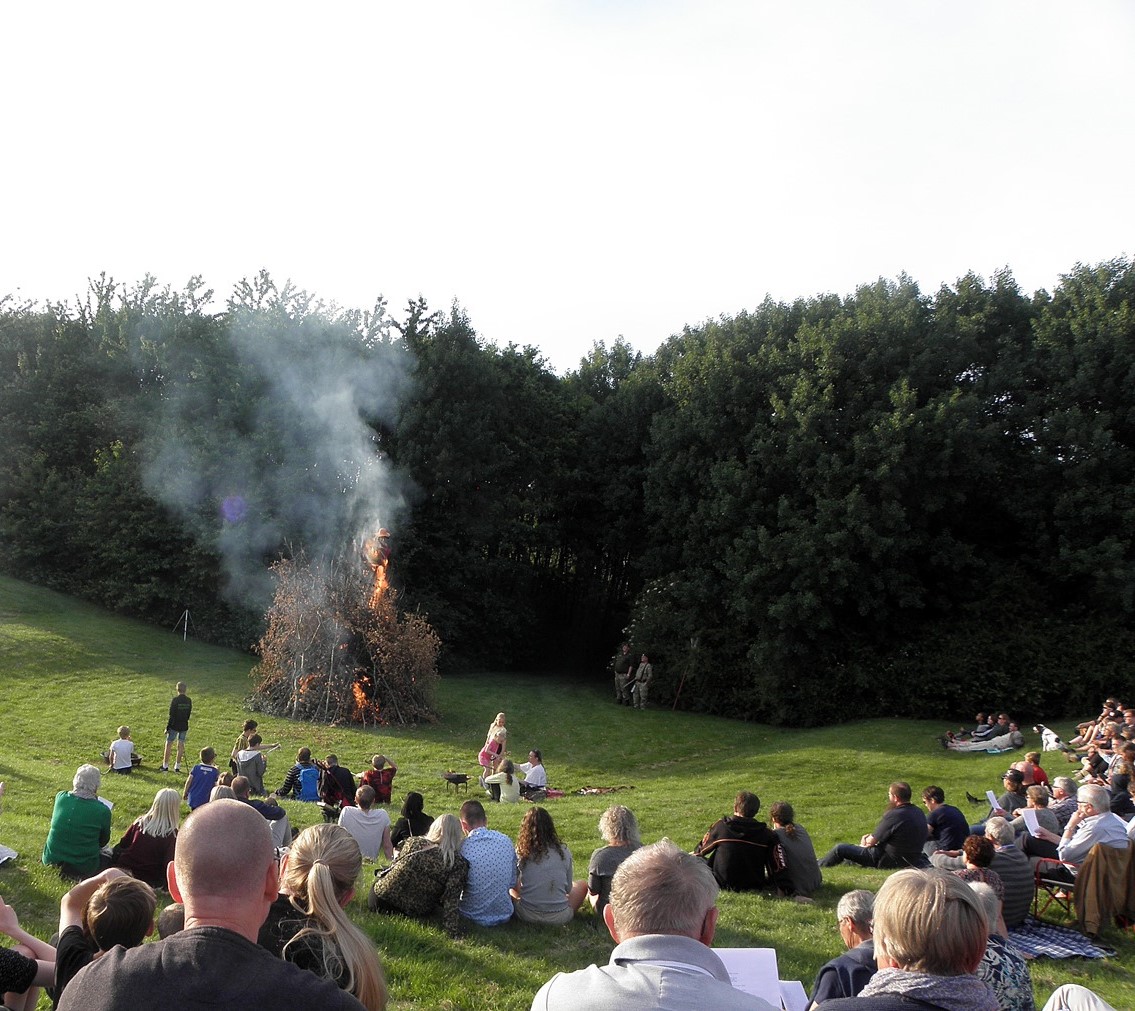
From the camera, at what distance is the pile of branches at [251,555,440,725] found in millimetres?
21375

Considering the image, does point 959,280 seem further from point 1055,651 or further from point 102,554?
point 102,554

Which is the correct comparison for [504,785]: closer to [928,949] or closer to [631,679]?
[928,949]

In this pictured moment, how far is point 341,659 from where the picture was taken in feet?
71.7

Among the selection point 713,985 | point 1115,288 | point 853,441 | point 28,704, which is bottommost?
point 28,704

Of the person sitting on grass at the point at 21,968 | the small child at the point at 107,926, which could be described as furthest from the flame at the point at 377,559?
the small child at the point at 107,926

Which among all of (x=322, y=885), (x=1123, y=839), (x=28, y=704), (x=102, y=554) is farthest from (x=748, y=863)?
(x=102, y=554)

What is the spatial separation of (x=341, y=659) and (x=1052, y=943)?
16834 mm

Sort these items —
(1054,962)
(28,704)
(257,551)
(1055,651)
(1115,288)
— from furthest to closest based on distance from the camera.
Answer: (257,551) < (1115,288) < (1055,651) < (28,704) < (1054,962)

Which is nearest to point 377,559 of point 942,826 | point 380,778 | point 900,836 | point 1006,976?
point 380,778

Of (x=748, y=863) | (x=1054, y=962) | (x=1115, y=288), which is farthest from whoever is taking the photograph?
(x=1115, y=288)

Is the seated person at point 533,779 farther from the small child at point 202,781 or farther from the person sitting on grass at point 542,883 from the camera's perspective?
the person sitting on grass at point 542,883

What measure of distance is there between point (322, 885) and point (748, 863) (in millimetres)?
5843

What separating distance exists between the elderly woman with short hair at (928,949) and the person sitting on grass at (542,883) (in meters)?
4.85

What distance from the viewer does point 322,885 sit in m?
4.30
